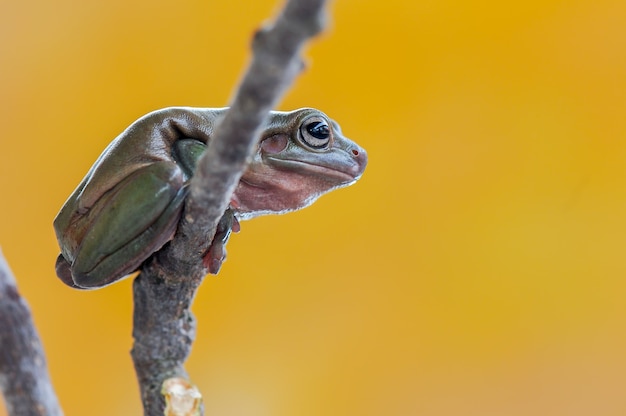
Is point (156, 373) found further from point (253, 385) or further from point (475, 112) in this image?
point (475, 112)

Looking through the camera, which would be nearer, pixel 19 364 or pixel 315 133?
pixel 19 364

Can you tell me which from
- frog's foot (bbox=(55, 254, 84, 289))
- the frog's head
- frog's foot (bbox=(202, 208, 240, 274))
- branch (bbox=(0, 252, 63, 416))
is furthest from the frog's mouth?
branch (bbox=(0, 252, 63, 416))

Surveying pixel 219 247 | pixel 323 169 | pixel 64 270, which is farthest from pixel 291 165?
pixel 64 270

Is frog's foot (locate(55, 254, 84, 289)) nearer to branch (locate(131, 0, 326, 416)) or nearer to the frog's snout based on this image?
branch (locate(131, 0, 326, 416))

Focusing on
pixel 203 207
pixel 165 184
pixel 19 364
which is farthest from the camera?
pixel 165 184

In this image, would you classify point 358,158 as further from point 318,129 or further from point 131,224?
point 131,224

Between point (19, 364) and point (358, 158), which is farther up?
point (358, 158)

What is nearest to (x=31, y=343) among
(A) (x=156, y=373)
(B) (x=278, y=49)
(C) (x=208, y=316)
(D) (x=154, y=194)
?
(D) (x=154, y=194)
